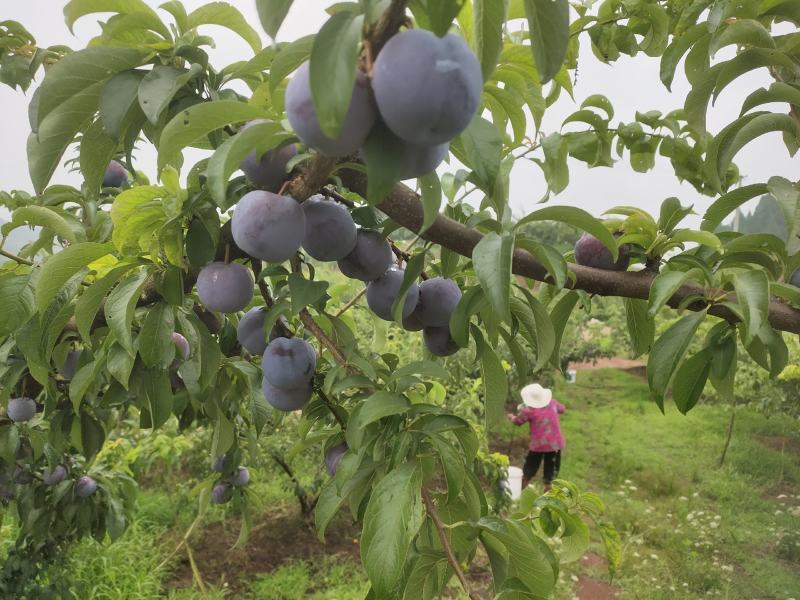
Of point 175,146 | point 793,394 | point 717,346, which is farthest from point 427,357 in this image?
point 793,394

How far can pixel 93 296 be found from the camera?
30.5 inches

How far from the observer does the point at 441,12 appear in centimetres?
34

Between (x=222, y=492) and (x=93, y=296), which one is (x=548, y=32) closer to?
(x=93, y=296)

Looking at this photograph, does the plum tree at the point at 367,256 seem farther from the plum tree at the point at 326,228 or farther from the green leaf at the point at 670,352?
the green leaf at the point at 670,352

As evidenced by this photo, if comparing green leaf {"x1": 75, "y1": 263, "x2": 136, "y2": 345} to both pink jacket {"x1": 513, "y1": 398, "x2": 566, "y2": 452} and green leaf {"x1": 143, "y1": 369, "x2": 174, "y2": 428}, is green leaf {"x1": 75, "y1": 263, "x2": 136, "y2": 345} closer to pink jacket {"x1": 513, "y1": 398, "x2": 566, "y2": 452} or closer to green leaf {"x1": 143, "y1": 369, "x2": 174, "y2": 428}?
green leaf {"x1": 143, "y1": 369, "x2": 174, "y2": 428}

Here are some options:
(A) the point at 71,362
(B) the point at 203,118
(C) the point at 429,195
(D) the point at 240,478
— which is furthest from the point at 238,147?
(D) the point at 240,478

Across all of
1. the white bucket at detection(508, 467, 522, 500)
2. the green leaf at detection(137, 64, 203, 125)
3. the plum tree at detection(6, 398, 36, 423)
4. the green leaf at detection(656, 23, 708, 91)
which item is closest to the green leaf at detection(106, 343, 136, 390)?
the green leaf at detection(137, 64, 203, 125)

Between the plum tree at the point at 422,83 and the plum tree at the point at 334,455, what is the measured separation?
2.47 feet

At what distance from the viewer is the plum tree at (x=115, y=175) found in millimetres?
1427

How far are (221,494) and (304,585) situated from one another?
46.7 inches

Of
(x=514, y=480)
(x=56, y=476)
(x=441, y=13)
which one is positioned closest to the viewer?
(x=441, y=13)

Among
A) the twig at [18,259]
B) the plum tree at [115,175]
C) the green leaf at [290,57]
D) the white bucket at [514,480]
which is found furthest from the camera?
the white bucket at [514,480]

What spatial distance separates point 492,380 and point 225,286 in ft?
1.48

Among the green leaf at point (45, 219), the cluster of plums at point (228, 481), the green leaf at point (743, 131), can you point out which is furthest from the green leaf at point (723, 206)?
the cluster of plums at point (228, 481)
